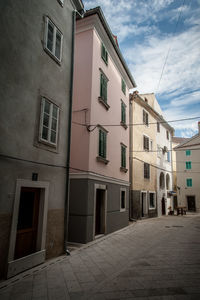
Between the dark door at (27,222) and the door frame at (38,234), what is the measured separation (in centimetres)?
14

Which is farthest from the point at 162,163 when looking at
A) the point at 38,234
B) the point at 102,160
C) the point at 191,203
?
the point at 38,234

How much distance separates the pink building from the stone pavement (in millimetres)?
2024

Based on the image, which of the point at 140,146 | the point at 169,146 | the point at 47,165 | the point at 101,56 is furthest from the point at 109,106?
the point at 169,146

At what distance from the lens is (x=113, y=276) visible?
233 inches

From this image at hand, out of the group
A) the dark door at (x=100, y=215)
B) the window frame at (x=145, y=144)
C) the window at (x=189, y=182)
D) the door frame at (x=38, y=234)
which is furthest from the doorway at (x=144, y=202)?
the window at (x=189, y=182)

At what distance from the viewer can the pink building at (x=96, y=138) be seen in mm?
9938

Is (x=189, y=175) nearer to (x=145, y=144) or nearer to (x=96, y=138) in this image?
(x=145, y=144)

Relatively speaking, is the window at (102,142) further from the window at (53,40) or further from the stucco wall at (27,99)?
the window at (53,40)

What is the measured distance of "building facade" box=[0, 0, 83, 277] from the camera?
5.68m

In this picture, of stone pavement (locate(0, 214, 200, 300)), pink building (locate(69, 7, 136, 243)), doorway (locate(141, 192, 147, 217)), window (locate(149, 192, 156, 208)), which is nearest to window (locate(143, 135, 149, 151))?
doorway (locate(141, 192, 147, 217))

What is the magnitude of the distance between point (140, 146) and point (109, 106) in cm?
936

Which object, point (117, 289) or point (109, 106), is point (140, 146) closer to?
point (109, 106)

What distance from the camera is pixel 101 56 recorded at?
40.3 feet

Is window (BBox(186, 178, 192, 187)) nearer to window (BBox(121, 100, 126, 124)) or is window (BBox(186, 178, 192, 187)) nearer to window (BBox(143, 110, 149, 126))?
window (BBox(143, 110, 149, 126))
